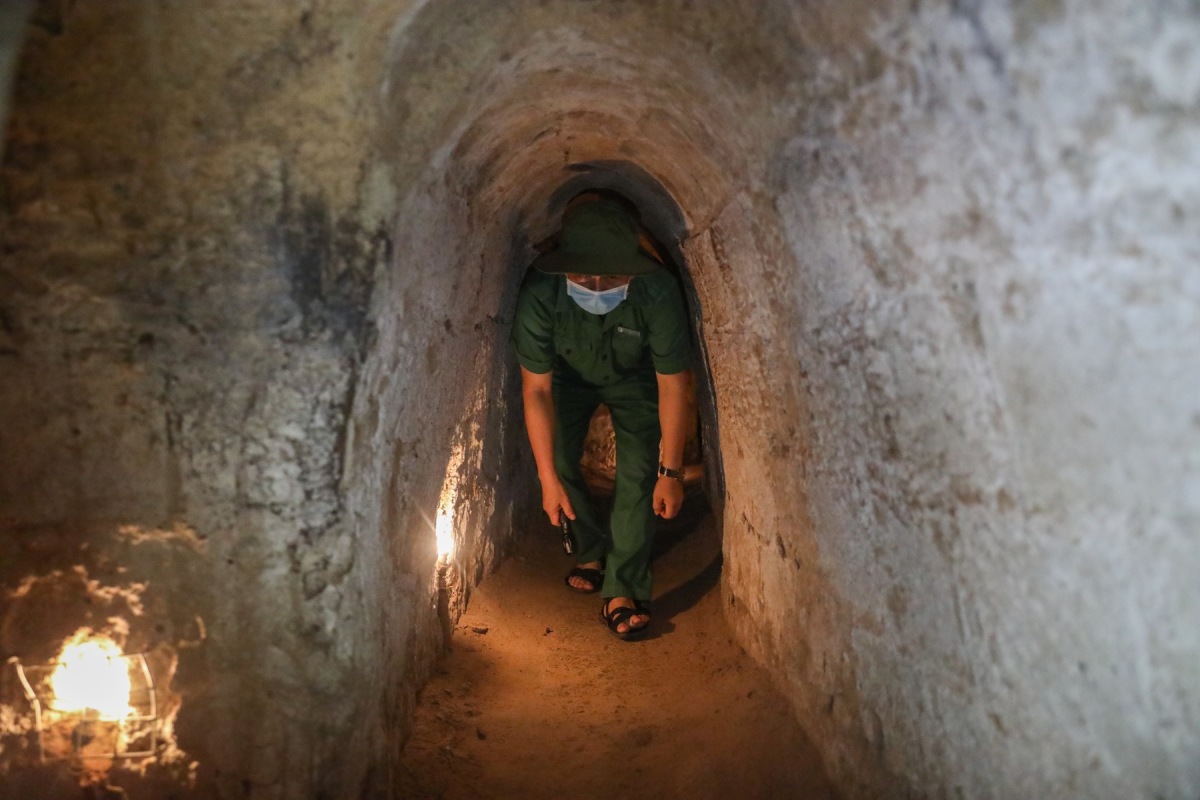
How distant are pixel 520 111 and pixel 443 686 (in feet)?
6.78

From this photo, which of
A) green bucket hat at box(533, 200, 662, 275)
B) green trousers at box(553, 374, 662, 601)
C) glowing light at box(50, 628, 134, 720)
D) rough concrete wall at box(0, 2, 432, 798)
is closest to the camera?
rough concrete wall at box(0, 2, 432, 798)

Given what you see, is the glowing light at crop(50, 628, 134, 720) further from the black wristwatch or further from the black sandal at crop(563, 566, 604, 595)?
the black sandal at crop(563, 566, 604, 595)

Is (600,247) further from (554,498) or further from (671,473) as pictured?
(554,498)

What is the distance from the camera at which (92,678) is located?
76.1 inches

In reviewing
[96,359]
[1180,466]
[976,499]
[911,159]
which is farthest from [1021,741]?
[96,359]

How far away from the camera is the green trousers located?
12.3 ft

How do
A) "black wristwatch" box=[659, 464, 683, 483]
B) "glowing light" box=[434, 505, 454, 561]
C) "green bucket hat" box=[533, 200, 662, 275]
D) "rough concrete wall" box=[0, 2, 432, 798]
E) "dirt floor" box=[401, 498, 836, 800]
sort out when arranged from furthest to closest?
1. "black wristwatch" box=[659, 464, 683, 483]
2. "green bucket hat" box=[533, 200, 662, 275]
3. "glowing light" box=[434, 505, 454, 561]
4. "dirt floor" box=[401, 498, 836, 800]
5. "rough concrete wall" box=[0, 2, 432, 798]

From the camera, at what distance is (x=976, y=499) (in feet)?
4.61

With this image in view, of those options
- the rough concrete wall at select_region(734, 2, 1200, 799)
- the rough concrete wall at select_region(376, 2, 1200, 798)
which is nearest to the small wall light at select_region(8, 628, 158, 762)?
the rough concrete wall at select_region(376, 2, 1200, 798)

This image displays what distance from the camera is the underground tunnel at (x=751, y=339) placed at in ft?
3.58

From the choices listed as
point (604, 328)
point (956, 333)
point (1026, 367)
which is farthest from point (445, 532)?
point (1026, 367)

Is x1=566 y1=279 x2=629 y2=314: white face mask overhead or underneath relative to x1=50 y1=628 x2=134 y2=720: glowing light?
overhead

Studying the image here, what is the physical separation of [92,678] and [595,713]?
67.3 inches

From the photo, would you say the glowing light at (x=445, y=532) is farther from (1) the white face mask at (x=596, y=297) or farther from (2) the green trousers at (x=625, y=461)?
(1) the white face mask at (x=596, y=297)
